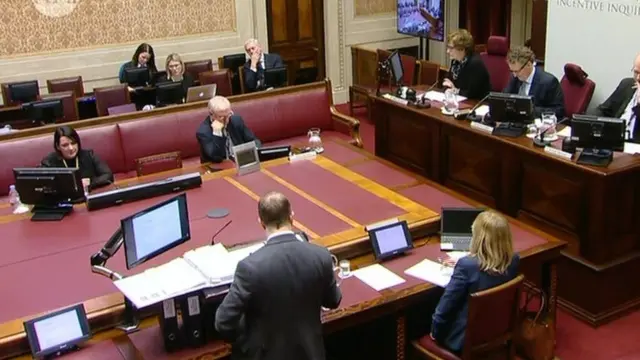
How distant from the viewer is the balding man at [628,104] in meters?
5.64

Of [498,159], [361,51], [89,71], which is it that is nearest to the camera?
[498,159]

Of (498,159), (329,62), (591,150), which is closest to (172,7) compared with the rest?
(329,62)

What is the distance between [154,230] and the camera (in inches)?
156

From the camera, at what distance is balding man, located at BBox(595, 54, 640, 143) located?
5.64 meters

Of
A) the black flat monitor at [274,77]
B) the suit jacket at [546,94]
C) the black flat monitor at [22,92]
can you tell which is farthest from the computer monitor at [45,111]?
the suit jacket at [546,94]

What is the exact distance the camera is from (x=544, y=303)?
4.36 m

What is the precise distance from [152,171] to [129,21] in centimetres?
385

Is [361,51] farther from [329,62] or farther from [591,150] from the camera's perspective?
[591,150]

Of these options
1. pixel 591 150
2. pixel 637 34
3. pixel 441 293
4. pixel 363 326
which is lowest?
pixel 363 326

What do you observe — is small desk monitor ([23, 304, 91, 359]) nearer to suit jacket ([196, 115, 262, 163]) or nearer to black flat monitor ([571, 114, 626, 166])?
suit jacket ([196, 115, 262, 163])

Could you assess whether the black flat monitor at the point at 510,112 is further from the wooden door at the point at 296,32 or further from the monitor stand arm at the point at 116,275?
the wooden door at the point at 296,32

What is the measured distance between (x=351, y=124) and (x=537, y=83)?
1.80m

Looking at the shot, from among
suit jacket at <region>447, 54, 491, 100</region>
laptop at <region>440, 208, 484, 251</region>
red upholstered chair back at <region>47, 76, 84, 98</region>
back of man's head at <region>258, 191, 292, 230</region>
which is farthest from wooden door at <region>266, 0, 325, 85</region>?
back of man's head at <region>258, 191, 292, 230</region>

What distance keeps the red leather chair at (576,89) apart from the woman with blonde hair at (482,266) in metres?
3.43
